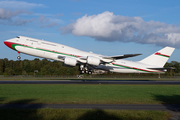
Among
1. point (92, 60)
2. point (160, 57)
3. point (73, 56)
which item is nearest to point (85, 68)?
point (92, 60)

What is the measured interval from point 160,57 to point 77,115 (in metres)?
41.3

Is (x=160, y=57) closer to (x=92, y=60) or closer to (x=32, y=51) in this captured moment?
(x=92, y=60)

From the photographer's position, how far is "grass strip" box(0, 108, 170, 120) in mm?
12016

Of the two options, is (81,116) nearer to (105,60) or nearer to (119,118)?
(119,118)

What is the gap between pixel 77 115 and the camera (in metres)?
12.5

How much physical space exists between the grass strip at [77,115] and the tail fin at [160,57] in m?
38.3

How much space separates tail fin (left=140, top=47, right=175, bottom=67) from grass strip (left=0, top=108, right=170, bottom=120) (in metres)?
38.3

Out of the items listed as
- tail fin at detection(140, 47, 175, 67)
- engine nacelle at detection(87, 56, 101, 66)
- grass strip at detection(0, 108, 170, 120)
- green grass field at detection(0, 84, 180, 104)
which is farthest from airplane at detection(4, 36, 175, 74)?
grass strip at detection(0, 108, 170, 120)

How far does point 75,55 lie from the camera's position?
133 feet

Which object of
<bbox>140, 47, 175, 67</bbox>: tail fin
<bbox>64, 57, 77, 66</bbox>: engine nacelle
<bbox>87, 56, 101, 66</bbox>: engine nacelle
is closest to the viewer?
<bbox>64, 57, 77, 66</bbox>: engine nacelle

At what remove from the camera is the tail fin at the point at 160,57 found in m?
49.2

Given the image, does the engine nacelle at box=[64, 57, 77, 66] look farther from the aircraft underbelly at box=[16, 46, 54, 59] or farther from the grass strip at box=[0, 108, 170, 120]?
the grass strip at box=[0, 108, 170, 120]

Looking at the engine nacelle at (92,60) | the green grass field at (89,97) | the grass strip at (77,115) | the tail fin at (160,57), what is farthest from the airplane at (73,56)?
the grass strip at (77,115)

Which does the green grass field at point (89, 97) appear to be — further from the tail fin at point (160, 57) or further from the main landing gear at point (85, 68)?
the tail fin at point (160, 57)
